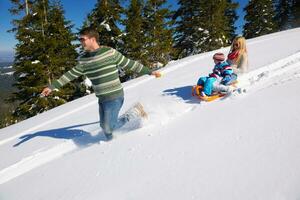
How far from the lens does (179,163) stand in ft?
10.2

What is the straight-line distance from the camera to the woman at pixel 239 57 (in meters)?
6.78

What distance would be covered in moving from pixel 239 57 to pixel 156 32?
1994cm

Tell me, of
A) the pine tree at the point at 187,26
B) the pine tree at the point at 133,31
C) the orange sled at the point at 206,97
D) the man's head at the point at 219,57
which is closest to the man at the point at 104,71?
the orange sled at the point at 206,97

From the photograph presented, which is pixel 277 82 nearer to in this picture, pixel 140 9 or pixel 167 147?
pixel 167 147

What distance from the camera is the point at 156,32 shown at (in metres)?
26.0

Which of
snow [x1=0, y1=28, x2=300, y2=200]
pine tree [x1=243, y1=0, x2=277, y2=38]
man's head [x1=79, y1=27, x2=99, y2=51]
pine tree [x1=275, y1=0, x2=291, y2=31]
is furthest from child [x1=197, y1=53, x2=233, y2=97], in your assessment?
pine tree [x1=275, y1=0, x2=291, y2=31]

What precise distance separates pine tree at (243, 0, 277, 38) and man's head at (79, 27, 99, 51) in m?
33.9

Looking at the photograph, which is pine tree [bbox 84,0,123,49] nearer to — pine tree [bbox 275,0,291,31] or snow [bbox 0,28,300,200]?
snow [bbox 0,28,300,200]

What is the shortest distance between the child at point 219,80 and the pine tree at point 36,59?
16056 millimetres

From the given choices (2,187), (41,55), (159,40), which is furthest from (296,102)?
(159,40)

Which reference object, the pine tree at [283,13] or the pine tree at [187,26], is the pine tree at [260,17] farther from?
the pine tree at [187,26]

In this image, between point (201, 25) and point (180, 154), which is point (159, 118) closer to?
point (180, 154)

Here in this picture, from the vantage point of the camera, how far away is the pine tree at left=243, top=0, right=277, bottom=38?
33344 millimetres

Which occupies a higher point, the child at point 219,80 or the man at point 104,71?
the man at point 104,71
